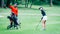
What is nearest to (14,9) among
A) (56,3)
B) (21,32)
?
(21,32)

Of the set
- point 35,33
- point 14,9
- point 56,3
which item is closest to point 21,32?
point 35,33

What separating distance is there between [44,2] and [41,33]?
2874 inches

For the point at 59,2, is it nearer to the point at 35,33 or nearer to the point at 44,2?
the point at 44,2

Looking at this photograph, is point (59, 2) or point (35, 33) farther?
point (59, 2)

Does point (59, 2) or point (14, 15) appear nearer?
point (14, 15)

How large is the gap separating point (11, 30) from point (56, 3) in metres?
68.3

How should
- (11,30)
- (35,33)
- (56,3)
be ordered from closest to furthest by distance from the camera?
1. (35,33)
2. (11,30)
3. (56,3)

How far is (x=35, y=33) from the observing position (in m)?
18.9

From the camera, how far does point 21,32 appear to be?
63.9 feet

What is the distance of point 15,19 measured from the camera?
2091 centimetres

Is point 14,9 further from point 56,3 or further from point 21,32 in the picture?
point 56,3

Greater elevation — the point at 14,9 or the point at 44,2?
the point at 14,9

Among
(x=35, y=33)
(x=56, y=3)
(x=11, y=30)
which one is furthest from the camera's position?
(x=56, y=3)

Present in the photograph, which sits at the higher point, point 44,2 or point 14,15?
point 14,15
